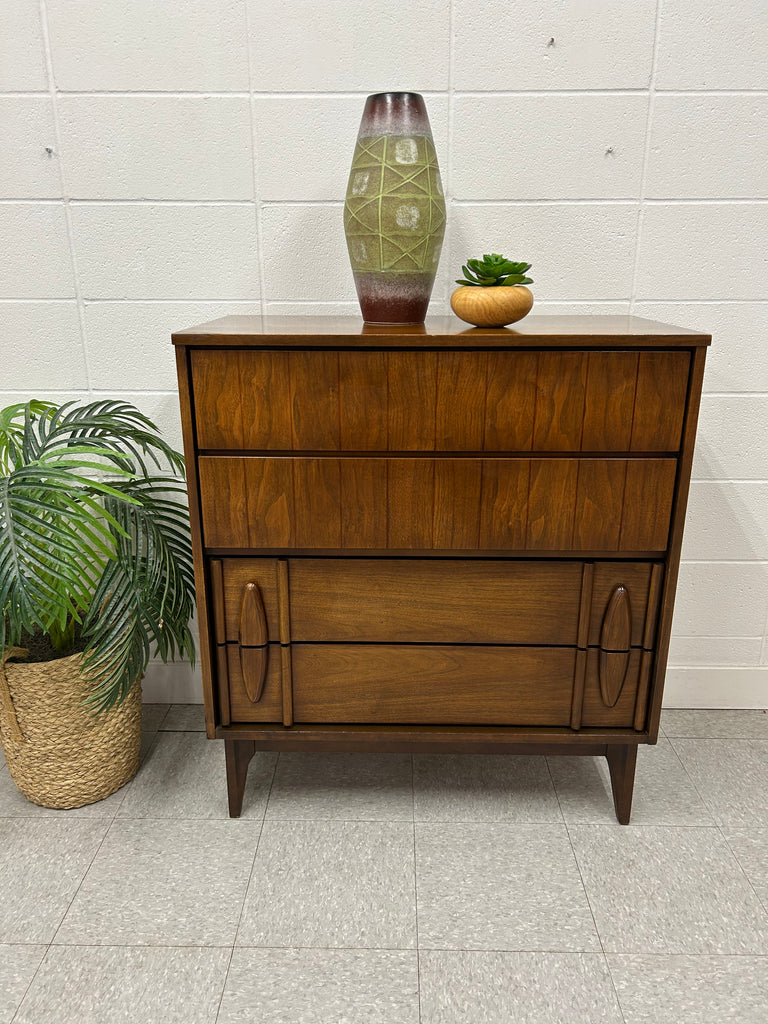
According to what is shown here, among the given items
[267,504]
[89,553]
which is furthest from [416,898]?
[89,553]

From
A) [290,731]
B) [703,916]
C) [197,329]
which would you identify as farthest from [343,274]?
[703,916]

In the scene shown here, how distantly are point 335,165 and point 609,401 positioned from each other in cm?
96

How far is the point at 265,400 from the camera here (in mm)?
1408

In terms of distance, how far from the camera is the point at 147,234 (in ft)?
6.08

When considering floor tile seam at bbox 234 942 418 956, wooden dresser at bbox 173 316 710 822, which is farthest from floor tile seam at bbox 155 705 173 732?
floor tile seam at bbox 234 942 418 956

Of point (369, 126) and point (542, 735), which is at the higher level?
point (369, 126)

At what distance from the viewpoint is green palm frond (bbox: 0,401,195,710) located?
1350mm

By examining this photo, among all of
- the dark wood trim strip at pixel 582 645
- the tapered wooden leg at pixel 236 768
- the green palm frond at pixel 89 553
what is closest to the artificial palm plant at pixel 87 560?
the green palm frond at pixel 89 553

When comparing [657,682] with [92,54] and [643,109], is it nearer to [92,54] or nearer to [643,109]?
[643,109]

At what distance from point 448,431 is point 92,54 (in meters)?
1.31

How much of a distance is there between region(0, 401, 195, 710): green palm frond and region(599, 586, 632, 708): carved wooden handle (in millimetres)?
973

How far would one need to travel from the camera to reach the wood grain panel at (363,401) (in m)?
1.38

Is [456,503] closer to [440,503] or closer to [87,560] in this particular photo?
[440,503]

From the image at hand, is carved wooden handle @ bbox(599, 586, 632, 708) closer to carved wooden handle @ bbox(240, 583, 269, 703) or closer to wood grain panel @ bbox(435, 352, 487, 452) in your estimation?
wood grain panel @ bbox(435, 352, 487, 452)
